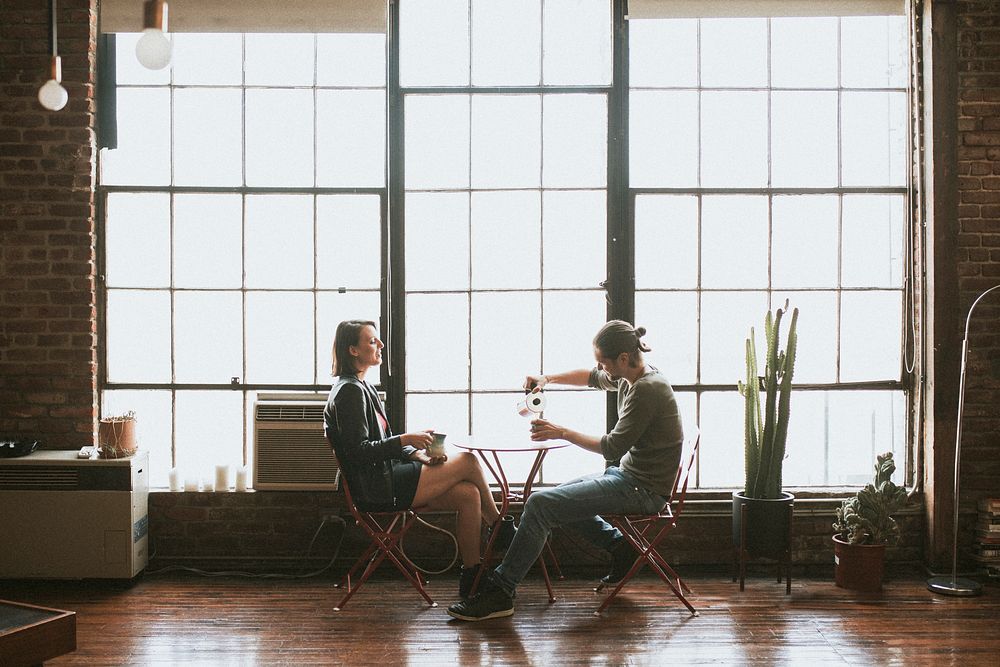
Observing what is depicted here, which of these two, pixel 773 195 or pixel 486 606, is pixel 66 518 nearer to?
pixel 486 606

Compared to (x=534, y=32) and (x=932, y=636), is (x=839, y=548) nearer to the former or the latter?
(x=932, y=636)

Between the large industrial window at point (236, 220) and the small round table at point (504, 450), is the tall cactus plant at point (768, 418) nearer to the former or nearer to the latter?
the small round table at point (504, 450)

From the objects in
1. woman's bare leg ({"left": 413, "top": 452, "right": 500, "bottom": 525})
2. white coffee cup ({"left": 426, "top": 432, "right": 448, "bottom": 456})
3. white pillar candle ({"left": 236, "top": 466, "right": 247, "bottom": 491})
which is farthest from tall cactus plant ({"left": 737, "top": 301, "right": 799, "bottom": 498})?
white pillar candle ({"left": 236, "top": 466, "right": 247, "bottom": 491})

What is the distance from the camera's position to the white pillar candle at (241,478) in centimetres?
510

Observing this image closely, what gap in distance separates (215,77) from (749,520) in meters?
3.91

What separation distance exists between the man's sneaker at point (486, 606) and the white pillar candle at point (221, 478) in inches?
64.2

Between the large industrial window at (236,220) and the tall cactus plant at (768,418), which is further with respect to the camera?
the large industrial window at (236,220)

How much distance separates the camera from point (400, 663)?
12.2 ft

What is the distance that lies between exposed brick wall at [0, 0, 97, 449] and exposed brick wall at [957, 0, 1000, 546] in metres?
4.90

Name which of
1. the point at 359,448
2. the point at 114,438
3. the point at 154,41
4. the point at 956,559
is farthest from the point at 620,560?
the point at 154,41

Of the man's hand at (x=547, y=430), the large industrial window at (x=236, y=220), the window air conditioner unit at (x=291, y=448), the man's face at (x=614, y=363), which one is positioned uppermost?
the large industrial window at (x=236, y=220)

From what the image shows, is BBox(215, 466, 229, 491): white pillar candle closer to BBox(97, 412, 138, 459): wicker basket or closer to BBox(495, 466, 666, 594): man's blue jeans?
BBox(97, 412, 138, 459): wicker basket

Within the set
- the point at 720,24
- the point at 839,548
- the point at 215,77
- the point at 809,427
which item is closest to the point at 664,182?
the point at 720,24

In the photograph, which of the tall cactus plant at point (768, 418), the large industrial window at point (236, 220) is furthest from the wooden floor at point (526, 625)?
the large industrial window at point (236, 220)
